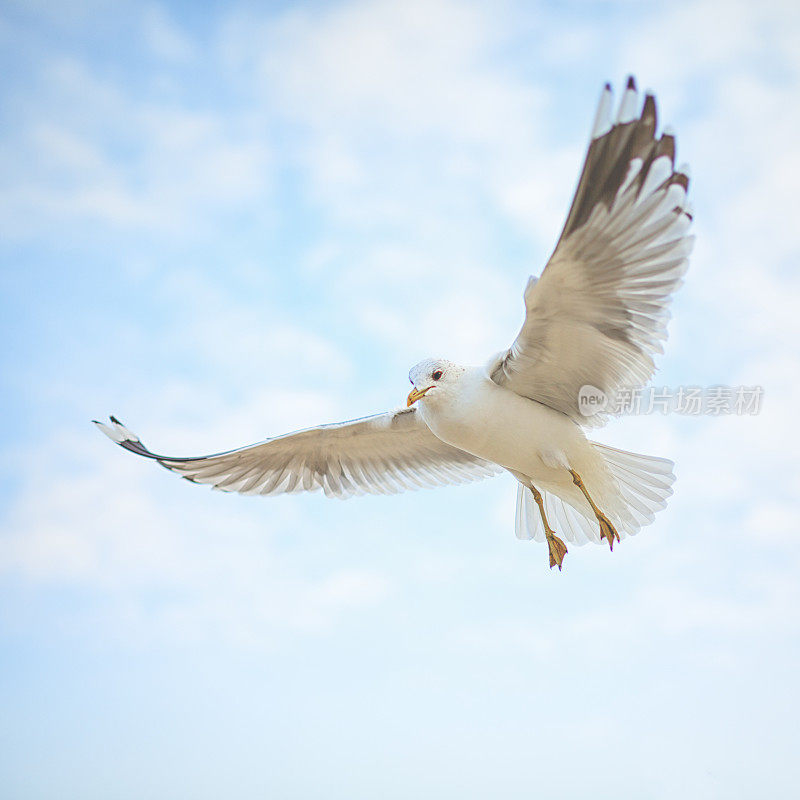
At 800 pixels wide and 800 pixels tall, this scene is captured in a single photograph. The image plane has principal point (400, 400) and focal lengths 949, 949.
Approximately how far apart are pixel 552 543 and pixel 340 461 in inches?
43.1

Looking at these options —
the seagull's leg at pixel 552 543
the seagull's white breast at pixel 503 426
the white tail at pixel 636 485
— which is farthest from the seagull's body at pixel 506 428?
the seagull's leg at pixel 552 543

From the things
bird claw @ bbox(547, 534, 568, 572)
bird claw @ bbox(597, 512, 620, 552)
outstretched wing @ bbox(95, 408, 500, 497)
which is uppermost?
outstretched wing @ bbox(95, 408, 500, 497)

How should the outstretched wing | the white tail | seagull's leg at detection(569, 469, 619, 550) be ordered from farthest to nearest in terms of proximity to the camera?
1. the outstretched wing
2. the white tail
3. seagull's leg at detection(569, 469, 619, 550)

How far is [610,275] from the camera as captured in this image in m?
3.10

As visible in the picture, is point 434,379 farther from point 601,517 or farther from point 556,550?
point 556,550

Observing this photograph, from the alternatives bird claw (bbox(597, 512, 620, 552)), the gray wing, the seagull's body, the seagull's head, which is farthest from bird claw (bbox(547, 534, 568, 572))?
the seagull's head

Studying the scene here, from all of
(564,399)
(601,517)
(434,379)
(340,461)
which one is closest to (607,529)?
(601,517)

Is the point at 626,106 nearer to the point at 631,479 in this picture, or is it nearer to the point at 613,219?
the point at 613,219

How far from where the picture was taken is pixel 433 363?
3506mm

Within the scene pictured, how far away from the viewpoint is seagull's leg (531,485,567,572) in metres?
3.98

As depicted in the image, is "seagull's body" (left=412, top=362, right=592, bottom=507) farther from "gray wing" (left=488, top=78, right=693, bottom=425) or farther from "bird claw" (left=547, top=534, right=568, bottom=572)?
"bird claw" (left=547, top=534, right=568, bottom=572)

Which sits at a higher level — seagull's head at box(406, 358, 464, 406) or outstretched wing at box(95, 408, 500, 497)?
outstretched wing at box(95, 408, 500, 497)

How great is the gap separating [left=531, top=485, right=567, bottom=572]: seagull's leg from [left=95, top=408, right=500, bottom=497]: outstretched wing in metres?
0.47

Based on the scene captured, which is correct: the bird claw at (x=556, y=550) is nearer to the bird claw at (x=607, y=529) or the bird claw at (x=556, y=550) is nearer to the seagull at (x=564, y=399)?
the seagull at (x=564, y=399)
